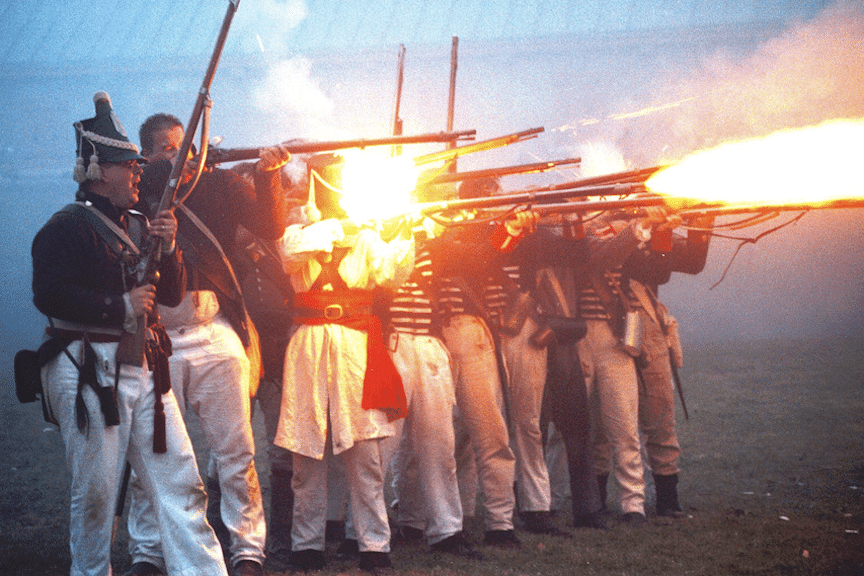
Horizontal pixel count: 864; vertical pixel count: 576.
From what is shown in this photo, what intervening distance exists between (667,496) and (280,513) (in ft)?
9.45

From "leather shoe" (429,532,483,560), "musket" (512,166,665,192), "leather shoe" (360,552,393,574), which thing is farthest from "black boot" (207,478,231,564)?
"musket" (512,166,665,192)

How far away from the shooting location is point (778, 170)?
15.2ft

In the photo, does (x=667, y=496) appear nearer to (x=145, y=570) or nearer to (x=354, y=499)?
(x=354, y=499)

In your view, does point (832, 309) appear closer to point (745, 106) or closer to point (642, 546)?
point (745, 106)

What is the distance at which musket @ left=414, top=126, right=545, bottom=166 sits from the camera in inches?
205

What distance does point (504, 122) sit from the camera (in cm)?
1678

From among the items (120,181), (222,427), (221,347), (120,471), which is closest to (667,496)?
(222,427)

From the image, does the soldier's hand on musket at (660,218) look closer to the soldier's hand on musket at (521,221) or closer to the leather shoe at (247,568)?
the soldier's hand on musket at (521,221)

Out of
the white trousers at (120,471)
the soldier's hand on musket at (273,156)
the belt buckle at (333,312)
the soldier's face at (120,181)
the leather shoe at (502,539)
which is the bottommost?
the leather shoe at (502,539)

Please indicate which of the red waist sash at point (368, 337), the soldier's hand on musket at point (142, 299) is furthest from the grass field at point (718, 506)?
the soldier's hand on musket at point (142, 299)

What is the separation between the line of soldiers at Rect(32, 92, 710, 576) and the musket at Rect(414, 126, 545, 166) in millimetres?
554

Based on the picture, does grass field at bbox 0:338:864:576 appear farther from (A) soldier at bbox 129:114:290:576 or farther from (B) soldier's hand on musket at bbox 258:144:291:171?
(B) soldier's hand on musket at bbox 258:144:291:171

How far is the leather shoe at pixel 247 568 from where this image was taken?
4429 mm

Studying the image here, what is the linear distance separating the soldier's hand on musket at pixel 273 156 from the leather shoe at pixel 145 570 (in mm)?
2195
